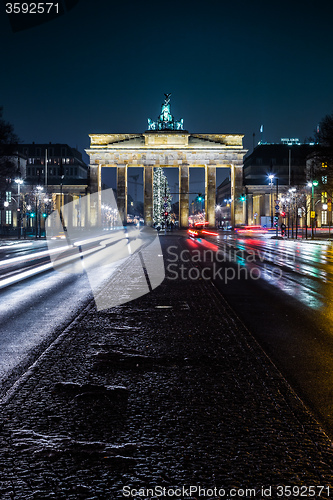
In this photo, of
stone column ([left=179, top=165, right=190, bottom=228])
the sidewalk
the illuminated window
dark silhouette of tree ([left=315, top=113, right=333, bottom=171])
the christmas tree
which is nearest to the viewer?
the sidewalk

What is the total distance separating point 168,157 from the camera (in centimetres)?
9919

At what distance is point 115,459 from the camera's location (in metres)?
3.49

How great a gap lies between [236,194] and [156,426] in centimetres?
9601

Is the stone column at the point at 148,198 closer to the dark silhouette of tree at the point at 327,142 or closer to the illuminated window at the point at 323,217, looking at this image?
the illuminated window at the point at 323,217

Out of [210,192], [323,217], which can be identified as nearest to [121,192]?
A: [210,192]

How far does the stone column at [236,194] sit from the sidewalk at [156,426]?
302ft

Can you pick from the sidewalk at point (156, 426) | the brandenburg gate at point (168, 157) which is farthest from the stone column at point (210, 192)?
the sidewalk at point (156, 426)

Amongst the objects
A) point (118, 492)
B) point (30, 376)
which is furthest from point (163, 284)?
point (118, 492)

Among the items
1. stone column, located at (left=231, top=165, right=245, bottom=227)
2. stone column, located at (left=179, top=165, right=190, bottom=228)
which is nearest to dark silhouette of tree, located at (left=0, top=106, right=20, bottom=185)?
stone column, located at (left=179, top=165, right=190, bottom=228)

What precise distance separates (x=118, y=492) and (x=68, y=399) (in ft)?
6.18

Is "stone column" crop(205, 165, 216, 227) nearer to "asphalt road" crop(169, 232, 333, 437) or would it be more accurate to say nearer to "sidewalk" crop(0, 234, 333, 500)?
"asphalt road" crop(169, 232, 333, 437)

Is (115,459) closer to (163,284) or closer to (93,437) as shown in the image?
(93,437)

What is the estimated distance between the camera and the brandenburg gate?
98.1m

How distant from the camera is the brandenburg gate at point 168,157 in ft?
322
